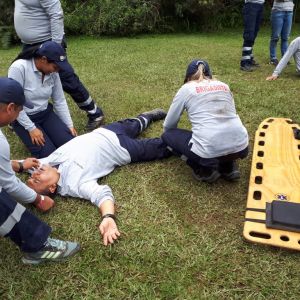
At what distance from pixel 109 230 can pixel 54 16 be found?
2477mm

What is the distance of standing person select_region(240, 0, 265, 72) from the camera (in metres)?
5.94

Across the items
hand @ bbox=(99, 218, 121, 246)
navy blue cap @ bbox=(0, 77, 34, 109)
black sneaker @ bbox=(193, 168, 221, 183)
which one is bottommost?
hand @ bbox=(99, 218, 121, 246)

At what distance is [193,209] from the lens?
2982mm

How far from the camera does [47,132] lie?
3.87 meters

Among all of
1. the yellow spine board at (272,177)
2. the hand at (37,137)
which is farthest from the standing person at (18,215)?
the yellow spine board at (272,177)

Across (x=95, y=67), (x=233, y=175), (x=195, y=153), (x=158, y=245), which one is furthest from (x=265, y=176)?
(x=95, y=67)

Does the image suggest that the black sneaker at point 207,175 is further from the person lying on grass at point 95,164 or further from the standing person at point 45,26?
the standing person at point 45,26

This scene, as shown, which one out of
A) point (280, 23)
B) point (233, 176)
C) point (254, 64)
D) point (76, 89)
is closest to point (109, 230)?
point (233, 176)

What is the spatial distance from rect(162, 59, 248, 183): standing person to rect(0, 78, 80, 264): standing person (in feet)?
3.85

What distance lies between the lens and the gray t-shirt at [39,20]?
4066 mm

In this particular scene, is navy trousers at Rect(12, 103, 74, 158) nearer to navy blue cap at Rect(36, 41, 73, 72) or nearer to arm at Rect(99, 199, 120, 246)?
navy blue cap at Rect(36, 41, 73, 72)

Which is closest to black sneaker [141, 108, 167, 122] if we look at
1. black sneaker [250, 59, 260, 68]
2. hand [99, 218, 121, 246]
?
hand [99, 218, 121, 246]

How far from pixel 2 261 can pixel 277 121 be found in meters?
2.91

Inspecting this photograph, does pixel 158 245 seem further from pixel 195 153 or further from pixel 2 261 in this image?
pixel 2 261
